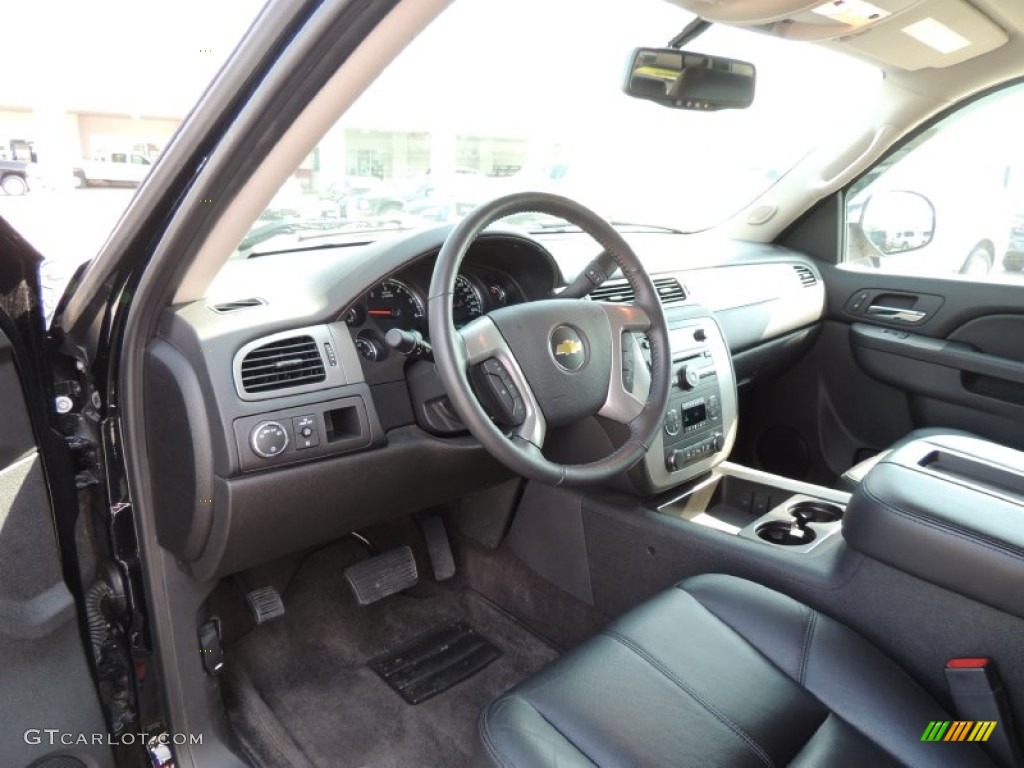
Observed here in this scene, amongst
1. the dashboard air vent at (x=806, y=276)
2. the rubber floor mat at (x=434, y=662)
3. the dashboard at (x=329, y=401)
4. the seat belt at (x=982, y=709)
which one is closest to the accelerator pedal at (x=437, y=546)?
the rubber floor mat at (x=434, y=662)

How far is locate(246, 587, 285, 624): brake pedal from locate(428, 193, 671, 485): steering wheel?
3.08 feet

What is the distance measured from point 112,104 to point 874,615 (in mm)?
2059

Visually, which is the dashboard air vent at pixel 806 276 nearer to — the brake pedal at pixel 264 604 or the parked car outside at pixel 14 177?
the brake pedal at pixel 264 604

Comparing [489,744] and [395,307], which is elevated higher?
[395,307]

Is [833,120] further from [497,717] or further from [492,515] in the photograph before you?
[497,717]

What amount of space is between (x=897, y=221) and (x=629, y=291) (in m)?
1.68

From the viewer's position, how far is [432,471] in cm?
185

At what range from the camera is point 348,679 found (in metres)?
2.22

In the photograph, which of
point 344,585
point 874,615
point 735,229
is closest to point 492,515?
point 344,585

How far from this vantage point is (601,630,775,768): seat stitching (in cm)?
122

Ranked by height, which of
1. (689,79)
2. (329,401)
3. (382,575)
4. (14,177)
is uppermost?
(689,79)

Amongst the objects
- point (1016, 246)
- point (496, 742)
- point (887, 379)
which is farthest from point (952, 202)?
point (496, 742)

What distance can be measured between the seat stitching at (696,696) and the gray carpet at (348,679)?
80cm

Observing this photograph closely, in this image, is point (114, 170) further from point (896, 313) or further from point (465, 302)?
point (896, 313)
